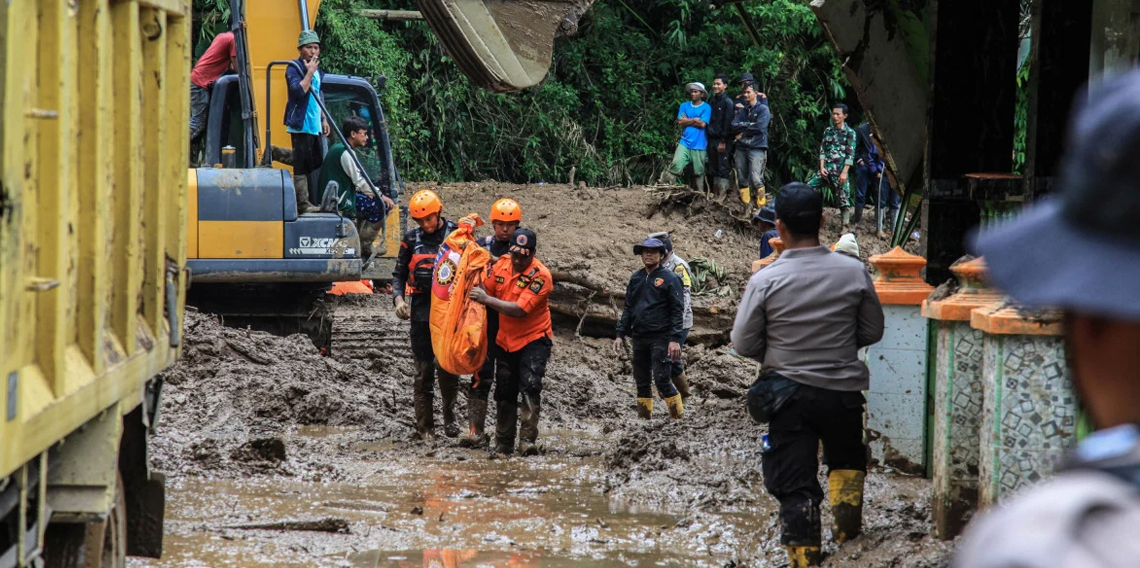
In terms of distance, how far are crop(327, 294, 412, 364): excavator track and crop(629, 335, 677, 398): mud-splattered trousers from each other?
3.10 metres

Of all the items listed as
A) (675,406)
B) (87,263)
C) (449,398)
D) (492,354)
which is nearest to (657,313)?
(675,406)

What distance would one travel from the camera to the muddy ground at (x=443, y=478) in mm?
6617

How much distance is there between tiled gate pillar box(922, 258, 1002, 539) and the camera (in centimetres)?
560

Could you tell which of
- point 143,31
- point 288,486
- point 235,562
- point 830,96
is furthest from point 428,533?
point 830,96

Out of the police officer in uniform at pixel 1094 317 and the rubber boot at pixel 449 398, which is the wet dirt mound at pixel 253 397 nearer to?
the rubber boot at pixel 449 398

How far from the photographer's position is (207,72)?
541 inches

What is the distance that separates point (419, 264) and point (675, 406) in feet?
8.41

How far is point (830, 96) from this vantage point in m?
25.0

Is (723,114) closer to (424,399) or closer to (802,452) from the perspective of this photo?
(424,399)

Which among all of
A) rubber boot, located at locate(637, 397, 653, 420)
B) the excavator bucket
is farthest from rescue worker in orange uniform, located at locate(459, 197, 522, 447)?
the excavator bucket

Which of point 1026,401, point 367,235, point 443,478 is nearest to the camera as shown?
point 1026,401

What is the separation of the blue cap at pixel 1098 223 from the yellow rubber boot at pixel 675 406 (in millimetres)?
10225

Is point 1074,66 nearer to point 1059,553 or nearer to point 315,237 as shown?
point 1059,553

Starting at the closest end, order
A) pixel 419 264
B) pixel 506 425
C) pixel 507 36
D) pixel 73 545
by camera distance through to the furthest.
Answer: pixel 73 545
pixel 507 36
pixel 506 425
pixel 419 264
